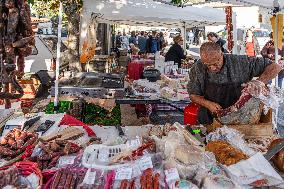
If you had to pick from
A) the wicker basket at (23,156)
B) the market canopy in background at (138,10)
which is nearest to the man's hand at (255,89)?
the wicker basket at (23,156)

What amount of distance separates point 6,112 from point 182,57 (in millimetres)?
8414

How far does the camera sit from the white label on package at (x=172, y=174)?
9.53ft

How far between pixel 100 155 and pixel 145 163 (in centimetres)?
44

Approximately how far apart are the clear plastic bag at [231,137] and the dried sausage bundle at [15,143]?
5.79 feet

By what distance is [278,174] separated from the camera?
3.09 m

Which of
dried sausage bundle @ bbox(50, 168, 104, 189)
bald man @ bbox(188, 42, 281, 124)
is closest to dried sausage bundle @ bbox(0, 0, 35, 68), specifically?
dried sausage bundle @ bbox(50, 168, 104, 189)

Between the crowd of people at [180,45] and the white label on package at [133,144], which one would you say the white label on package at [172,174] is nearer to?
the white label on package at [133,144]

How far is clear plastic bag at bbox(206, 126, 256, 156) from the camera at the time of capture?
3605 millimetres

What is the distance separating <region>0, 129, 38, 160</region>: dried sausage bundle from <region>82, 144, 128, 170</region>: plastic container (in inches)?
26.0

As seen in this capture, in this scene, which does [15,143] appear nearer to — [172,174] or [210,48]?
[172,174]

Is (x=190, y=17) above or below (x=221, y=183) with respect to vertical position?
above

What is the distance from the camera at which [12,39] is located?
306cm

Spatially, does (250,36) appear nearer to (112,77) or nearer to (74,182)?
(112,77)

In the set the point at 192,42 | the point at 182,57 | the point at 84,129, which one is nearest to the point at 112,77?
the point at 84,129
